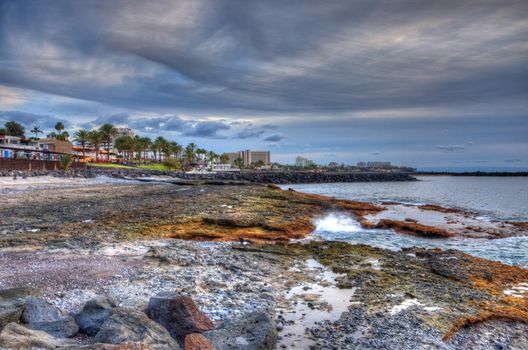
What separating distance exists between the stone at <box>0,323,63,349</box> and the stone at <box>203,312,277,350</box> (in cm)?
232

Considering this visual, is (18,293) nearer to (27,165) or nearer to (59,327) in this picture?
(59,327)

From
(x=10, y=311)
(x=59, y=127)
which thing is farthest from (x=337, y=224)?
(x=59, y=127)

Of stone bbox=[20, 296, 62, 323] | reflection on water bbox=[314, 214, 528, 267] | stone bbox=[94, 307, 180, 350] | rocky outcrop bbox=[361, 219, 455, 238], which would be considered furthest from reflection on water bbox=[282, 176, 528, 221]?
stone bbox=[20, 296, 62, 323]

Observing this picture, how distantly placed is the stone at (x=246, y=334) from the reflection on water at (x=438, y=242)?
462 inches

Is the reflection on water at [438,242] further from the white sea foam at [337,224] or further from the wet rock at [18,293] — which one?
the wet rock at [18,293]

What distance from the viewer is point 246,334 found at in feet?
20.3

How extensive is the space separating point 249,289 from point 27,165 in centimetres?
7551

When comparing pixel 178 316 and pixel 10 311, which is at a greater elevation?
pixel 10 311

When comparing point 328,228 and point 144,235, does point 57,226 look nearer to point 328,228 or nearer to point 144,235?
point 144,235

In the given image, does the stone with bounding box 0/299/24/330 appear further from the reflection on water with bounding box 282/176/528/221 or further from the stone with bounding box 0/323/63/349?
the reflection on water with bounding box 282/176/528/221

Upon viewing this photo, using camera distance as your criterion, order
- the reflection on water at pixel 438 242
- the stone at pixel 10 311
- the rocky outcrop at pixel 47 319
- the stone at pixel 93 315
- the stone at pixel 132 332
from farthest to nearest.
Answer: the reflection on water at pixel 438 242 < the stone at pixel 93 315 < the rocky outcrop at pixel 47 319 < the stone at pixel 10 311 < the stone at pixel 132 332

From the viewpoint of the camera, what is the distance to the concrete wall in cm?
6395

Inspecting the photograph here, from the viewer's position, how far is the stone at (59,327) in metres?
6.13

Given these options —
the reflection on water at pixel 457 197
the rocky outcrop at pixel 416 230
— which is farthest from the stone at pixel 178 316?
the reflection on water at pixel 457 197
